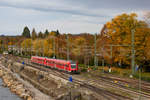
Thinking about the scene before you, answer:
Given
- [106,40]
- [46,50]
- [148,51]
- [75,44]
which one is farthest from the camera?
[46,50]

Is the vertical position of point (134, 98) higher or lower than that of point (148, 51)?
lower

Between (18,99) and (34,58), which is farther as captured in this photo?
(34,58)

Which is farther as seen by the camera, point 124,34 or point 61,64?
point 61,64

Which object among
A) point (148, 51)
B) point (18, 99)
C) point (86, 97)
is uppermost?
point (148, 51)

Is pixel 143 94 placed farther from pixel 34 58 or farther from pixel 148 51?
pixel 34 58

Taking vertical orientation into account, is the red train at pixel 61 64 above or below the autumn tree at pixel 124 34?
below

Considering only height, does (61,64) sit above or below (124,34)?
below

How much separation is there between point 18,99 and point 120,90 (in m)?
15.5

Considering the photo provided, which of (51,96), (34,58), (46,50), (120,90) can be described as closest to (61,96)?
(51,96)

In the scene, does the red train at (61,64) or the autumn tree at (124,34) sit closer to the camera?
the autumn tree at (124,34)

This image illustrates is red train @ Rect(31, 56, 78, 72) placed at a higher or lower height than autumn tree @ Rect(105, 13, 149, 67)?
lower

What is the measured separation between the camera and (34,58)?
67.8 m

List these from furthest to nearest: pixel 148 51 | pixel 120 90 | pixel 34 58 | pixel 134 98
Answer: pixel 34 58
pixel 148 51
pixel 120 90
pixel 134 98

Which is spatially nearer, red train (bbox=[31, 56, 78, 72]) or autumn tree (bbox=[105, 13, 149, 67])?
autumn tree (bbox=[105, 13, 149, 67])
